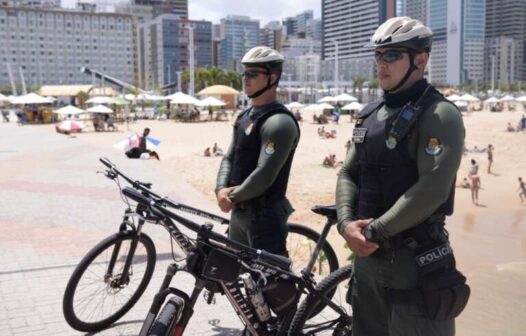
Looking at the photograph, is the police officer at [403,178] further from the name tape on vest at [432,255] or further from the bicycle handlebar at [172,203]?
the bicycle handlebar at [172,203]

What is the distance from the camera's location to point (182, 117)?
169 feet

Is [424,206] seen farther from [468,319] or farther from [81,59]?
[81,59]

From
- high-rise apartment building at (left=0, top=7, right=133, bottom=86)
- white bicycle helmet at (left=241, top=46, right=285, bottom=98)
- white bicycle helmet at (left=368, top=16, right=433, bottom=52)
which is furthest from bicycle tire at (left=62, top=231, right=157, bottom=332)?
high-rise apartment building at (left=0, top=7, right=133, bottom=86)

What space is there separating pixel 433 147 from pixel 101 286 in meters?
2.87

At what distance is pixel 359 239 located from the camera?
2.61m

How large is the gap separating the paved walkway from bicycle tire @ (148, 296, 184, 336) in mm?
1447

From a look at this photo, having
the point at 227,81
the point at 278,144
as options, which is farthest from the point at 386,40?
the point at 227,81

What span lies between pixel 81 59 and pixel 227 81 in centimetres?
6787

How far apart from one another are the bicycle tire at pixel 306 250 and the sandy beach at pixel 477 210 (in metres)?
1.75

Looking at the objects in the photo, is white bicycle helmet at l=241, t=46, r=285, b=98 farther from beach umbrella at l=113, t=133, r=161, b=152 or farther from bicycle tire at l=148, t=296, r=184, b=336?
beach umbrella at l=113, t=133, r=161, b=152

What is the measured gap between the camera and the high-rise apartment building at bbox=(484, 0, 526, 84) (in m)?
143

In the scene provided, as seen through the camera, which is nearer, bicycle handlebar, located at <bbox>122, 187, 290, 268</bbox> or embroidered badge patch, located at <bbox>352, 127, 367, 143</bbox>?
embroidered badge patch, located at <bbox>352, 127, 367, 143</bbox>

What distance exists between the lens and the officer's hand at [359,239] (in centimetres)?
259

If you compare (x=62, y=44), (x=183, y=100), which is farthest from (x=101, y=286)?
(x=62, y=44)
